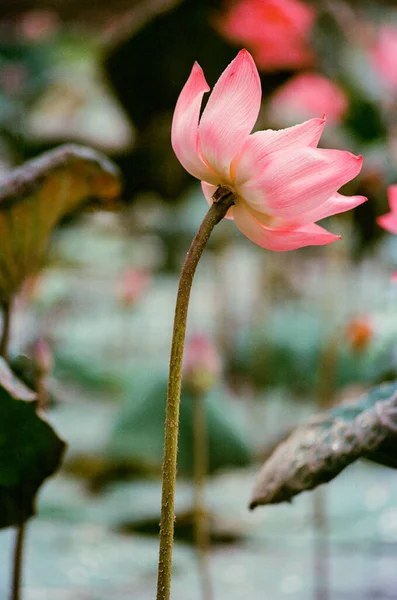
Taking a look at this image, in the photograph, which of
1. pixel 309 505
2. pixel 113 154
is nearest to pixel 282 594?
pixel 309 505

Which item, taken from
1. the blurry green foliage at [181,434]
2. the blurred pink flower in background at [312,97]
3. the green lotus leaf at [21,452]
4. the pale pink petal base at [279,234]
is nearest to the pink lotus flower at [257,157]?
the pale pink petal base at [279,234]

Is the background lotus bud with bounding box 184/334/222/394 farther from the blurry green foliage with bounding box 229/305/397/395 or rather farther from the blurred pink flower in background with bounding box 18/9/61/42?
the blurred pink flower in background with bounding box 18/9/61/42

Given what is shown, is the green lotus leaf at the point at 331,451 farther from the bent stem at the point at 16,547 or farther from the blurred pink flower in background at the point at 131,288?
the blurred pink flower in background at the point at 131,288

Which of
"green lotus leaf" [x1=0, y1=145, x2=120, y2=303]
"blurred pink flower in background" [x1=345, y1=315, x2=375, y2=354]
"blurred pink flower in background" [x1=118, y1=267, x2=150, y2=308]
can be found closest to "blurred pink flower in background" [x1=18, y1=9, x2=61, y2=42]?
"blurred pink flower in background" [x1=118, y1=267, x2=150, y2=308]

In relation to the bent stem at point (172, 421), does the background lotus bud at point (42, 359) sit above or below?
above

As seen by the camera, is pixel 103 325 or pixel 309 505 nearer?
pixel 309 505

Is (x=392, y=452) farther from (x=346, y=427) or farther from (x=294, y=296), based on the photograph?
(x=294, y=296)
